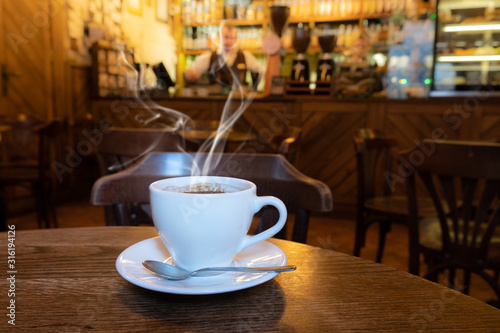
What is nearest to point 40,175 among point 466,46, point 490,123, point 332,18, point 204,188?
point 204,188

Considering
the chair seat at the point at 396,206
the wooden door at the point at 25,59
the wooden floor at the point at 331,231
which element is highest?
the wooden door at the point at 25,59

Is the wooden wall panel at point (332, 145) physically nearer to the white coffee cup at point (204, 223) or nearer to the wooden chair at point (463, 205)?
the wooden chair at point (463, 205)

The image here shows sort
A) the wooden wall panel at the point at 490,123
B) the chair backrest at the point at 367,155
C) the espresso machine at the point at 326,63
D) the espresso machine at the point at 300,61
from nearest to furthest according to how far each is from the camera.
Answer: the chair backrest at the point at 367,155 < the wooden wall panel at the point at 490,123 < the espresso machine at the point at 326,63 < the espresso machine at the point at 300,61

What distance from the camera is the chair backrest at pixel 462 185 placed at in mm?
1276

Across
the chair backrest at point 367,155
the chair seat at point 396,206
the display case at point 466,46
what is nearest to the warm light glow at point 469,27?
the display case at point 466,46

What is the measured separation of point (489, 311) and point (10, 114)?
428 centimetres

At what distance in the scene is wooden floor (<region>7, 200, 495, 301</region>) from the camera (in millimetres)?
2793

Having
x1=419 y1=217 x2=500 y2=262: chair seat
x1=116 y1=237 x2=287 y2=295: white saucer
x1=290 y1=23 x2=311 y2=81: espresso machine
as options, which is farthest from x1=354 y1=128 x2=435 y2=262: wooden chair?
x1=290 y1=23 x2=311 y2=81: espresso machine

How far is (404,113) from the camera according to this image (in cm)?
349

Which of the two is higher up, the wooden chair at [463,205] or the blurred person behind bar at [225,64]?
the blurred person behind bar at [225,64]

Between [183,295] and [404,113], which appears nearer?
[183,295]

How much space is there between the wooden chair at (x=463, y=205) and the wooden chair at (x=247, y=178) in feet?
2.27

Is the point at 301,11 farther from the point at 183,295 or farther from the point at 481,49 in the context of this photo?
the point at 183,295

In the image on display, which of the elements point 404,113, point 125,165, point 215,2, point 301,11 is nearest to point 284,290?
point 125,165
